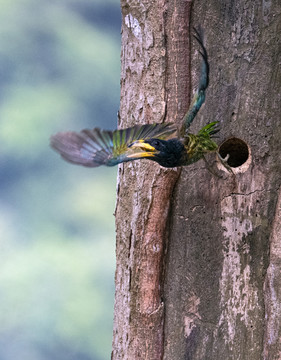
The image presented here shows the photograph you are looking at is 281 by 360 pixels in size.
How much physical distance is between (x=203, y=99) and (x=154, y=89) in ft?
0.97

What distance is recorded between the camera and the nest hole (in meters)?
2.17

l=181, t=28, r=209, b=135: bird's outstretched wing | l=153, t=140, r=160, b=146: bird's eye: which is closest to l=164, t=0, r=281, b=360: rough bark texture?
l=181, t=28, r=209, b=135: bird's outstretched wing

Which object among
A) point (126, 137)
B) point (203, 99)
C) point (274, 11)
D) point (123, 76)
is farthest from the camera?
point (123, 76)

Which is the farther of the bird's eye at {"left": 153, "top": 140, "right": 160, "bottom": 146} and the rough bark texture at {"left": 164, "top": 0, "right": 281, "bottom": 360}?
the rough bark texture at {"left": 164, "top": 0, "right": 281, "bottom": 360}

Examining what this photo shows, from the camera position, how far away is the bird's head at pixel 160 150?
5.71 ft

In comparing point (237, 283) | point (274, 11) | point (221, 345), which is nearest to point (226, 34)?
point (274, 11)

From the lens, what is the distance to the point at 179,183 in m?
2.22

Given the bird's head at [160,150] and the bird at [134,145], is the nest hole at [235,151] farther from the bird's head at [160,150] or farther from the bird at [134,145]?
the bird's head at [160,150]

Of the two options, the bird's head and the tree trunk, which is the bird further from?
the tree trunk

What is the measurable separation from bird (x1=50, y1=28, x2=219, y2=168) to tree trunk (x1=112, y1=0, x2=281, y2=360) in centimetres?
20

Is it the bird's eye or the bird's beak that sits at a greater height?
the bird's eye

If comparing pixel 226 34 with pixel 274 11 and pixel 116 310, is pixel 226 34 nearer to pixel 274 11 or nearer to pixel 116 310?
pixel 274 11

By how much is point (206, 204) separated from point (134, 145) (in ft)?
1.76

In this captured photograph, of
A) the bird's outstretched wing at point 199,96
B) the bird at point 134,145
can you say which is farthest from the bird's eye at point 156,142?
the bird's outstretched wing at point 199,96
